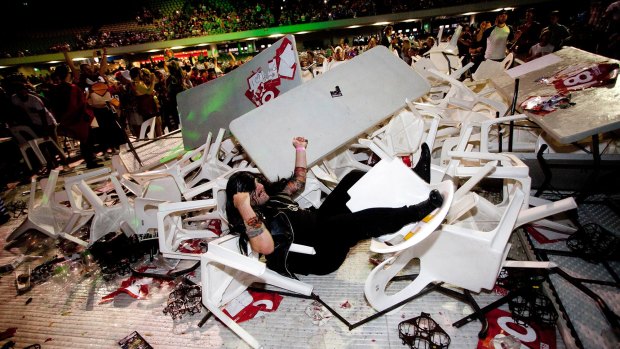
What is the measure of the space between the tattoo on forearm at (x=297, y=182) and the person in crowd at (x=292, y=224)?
6 centimetres

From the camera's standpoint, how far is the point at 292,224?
6.50ft

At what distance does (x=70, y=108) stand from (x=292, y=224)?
5.64 meters

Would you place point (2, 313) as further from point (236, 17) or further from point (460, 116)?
point (236, 17)

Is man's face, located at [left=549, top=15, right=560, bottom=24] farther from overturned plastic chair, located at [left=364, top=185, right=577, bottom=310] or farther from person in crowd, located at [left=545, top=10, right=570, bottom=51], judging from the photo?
overturned plastic chair, located at [left=364, top=185, right=577, bottom=310]

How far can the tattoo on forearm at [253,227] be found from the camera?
5.70ft

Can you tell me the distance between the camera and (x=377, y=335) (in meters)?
1.89

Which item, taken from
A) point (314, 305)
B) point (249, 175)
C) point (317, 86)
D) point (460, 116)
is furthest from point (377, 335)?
point (460, 116)

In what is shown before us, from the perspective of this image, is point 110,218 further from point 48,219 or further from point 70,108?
point 70,108

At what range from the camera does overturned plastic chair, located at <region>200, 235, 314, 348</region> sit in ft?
5.25

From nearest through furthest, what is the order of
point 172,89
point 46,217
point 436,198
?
point 436,198, point 46,217, point 172,89

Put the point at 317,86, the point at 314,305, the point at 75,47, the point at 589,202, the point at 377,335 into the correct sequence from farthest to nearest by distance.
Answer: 1. the point at 75,47
2. the point at 317,86
3. the point at 589,202
4. the point at 314,305
5. the point at 377,335

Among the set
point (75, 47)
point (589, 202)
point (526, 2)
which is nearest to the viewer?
point (589, 202)

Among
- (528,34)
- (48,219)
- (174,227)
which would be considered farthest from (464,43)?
(48,219)

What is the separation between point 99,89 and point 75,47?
859 inches
